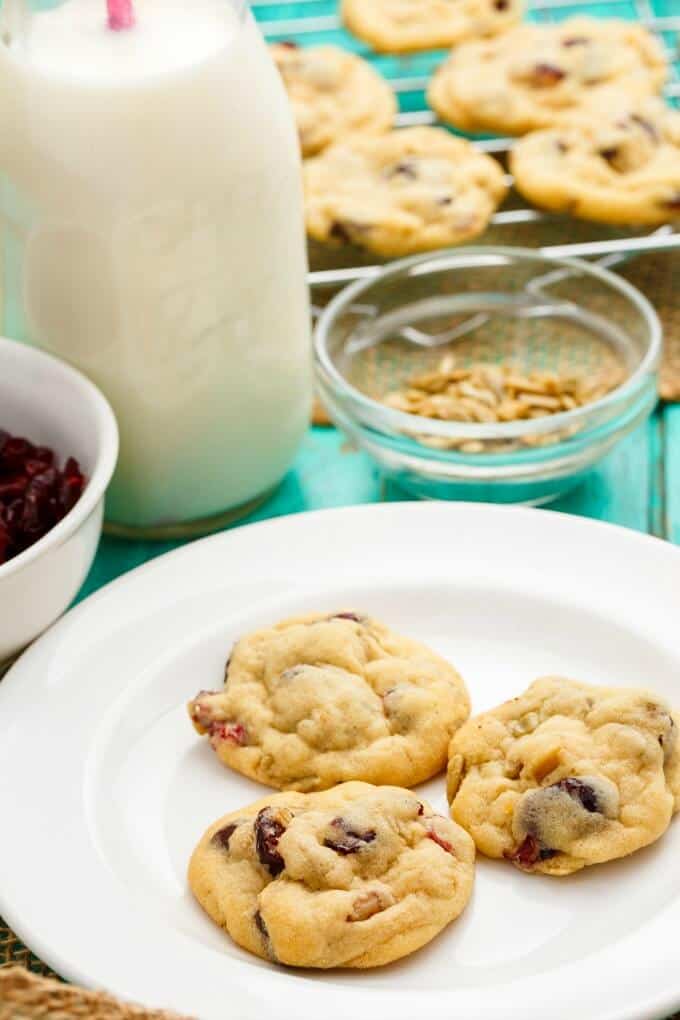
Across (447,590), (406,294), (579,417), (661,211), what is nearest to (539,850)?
(447,590)

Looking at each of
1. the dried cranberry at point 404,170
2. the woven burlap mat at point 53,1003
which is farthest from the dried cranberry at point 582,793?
the dried cranberry at point 404,170

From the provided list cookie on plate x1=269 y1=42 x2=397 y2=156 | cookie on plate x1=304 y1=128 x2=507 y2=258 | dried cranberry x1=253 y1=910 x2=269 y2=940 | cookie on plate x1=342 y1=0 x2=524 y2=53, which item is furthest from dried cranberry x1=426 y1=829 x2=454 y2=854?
cookie on plate x1=342 y1=0 x2=524 y2=53

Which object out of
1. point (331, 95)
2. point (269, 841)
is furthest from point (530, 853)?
point (331, 95)

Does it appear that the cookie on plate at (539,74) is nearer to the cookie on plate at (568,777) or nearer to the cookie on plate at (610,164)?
the cookie on plate at (610,164)

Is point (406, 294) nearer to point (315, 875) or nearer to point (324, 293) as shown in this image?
point (324, 293)

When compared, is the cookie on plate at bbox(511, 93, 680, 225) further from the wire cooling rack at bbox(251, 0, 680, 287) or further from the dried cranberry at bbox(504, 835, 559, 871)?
the dried cranberry at bbox(504, 835, 559, 871)

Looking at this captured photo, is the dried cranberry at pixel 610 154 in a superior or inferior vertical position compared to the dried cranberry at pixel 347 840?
superior

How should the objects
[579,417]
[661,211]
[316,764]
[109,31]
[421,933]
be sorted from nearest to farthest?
1. [421,933]
2. [316,764]
3. [109,31]
4. [579,417]
5. [661,211]
